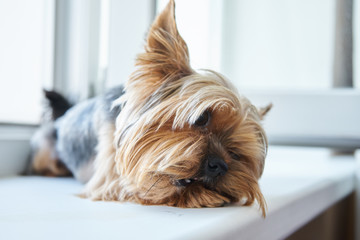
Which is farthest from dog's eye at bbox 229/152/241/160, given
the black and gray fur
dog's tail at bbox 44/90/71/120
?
dog's tail at bbox 44/90/71/120

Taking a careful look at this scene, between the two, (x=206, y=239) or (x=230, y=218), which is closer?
(x=206, y=239)

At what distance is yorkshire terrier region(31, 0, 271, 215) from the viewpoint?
2.87 feet

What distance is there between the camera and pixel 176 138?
893 millimetres

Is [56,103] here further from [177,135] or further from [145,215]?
[145,215]

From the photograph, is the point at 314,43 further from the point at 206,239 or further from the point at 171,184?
the point at 206,239

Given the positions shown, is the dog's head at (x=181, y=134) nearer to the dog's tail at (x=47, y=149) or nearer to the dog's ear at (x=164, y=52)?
the dog's ear at (x=164, y=52)

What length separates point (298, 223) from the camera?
38.5 inches

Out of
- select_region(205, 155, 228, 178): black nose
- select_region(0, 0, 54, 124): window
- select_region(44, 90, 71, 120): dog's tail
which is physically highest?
select_region(0, 0, 54, 124): window

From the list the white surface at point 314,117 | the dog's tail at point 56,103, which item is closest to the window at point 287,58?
the white surface at point 314,117

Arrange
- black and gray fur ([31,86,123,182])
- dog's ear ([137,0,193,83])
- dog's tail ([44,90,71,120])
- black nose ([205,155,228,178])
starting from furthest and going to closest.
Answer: dog's tail ([44,90,71,120]), black and gray fur ([31,86,123,182]), dog's ear ([137,0,193,83]), black nose ([205,155,228,178])

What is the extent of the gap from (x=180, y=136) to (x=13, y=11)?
99 cm

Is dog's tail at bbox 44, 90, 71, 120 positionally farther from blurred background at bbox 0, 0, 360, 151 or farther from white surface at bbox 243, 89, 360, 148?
white surface at bbox 243, 89, 360, 148

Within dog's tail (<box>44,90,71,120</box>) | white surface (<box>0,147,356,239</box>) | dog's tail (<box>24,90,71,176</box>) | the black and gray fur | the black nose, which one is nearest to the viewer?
white surface (<box>0,147,356,239</box>)

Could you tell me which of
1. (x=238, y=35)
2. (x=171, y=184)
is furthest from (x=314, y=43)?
(x=171, y=184)
